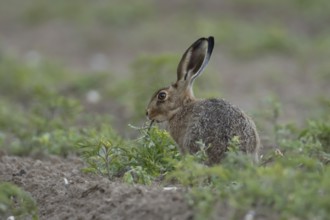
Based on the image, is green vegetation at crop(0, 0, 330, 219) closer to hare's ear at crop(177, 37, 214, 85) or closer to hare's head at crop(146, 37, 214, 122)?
hare's head at crop(146, 37, 214, 122)

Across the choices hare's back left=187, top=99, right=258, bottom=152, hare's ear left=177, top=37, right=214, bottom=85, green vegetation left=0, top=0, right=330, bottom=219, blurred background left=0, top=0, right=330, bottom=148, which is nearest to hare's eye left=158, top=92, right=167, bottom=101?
hare's ear left=177, top=37, right=214, bottom=85

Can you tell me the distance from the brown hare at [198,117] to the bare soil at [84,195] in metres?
0.71

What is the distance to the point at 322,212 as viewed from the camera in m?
5.06

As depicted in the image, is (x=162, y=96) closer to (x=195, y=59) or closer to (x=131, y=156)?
(x=195, y=59)

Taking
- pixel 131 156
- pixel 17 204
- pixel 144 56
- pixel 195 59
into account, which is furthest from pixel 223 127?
pixel 144 56

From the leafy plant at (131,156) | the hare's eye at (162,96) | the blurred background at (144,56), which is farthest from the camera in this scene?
the blurred background at (144,56)

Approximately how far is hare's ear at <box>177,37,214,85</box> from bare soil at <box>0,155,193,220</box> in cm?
121

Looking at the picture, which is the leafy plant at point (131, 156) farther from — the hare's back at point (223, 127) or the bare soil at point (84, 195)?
the hare's back at point (223, 127)

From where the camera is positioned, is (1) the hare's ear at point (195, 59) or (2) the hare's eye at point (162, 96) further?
(2) the hare's eye at point (162, 96)

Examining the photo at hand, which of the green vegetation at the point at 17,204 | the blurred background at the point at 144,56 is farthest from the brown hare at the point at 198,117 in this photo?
the blurred background at the point at 144,56

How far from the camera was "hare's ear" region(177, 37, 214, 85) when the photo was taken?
311 inches

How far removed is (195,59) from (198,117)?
2.75 feet

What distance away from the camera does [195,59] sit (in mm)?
7992

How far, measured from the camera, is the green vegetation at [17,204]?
587 centimetres
